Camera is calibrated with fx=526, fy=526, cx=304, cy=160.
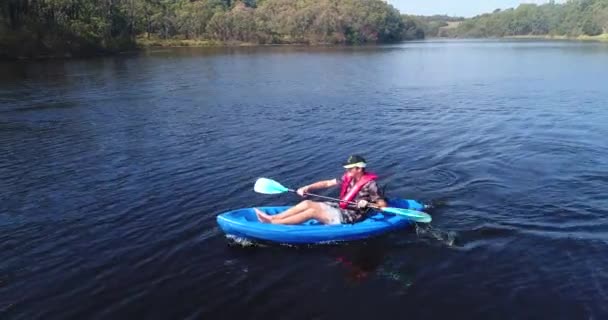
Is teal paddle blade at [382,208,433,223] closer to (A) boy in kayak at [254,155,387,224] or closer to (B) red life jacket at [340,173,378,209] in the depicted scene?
(A) boy in kayak at [254,155,387,224]

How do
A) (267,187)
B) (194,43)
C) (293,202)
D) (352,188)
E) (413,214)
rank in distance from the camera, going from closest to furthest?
(413,214) < (352,188) < (267,187) < (293,202) < (194,43)

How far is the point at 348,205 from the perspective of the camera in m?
11.0

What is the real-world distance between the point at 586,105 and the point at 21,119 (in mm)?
28566

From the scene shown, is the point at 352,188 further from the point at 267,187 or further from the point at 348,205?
the point at 267,187

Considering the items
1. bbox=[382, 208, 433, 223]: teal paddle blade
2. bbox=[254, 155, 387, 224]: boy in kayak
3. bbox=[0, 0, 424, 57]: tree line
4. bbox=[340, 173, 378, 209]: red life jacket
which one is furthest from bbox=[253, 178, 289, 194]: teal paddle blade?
bbox=[0, 0, 424, 57]: tree line

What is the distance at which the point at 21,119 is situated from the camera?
24969 mm

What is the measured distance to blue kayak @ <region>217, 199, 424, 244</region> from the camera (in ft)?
33.6

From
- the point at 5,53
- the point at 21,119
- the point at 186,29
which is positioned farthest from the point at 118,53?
the point at 21,119

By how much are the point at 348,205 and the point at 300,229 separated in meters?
1.29

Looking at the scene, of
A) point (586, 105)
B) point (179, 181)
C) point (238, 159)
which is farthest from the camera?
point (586, 105)

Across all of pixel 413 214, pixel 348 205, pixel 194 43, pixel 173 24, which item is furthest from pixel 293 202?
pixel 173 24

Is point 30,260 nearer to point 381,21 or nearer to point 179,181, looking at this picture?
point 179,181

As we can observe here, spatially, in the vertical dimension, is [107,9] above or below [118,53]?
above

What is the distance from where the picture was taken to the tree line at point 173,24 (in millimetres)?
69125
